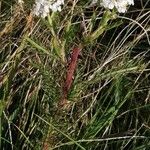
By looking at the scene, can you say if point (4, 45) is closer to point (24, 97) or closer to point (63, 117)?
point (24, 97)

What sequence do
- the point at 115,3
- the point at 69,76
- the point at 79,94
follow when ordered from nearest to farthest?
1. the point at 115,3
2. the point at 69,76
3. the point at 79,94

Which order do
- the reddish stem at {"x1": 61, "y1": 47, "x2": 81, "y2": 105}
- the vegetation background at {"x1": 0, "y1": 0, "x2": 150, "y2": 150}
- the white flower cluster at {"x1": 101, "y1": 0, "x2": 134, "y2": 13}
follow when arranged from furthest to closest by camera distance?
the vegetation background at {"x1": 0, "y1": 0, "x2": 150, "y2": 150} < the reddish stem at {"x1": 61, "y1": 47, "x2": 81, "y2": 105} < the white flower cluster at {"x1": 101, "y1": 0, "x2": 134, "y2": 13}

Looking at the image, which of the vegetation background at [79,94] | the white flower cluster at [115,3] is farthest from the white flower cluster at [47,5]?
the vegetation background at [79,94]

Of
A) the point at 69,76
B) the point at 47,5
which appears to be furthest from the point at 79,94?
the point at 47,5

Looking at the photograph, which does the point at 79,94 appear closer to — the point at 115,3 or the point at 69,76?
the point at 69,76

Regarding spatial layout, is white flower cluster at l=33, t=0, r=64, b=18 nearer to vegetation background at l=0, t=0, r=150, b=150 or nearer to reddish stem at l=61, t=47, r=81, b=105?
reddish stem at l=61, t=47, r=81, b=105

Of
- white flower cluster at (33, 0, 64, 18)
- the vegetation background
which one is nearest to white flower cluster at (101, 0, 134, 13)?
white flower cluster at (33, 0, 64, 18)

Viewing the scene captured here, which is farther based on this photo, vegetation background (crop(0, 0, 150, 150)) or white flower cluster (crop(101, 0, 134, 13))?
vegetation background (crop(0, 0, 150, 150))

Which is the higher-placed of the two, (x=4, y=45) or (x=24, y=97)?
(x=4, y=45)

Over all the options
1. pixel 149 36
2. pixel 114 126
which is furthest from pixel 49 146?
pixel 149 36
